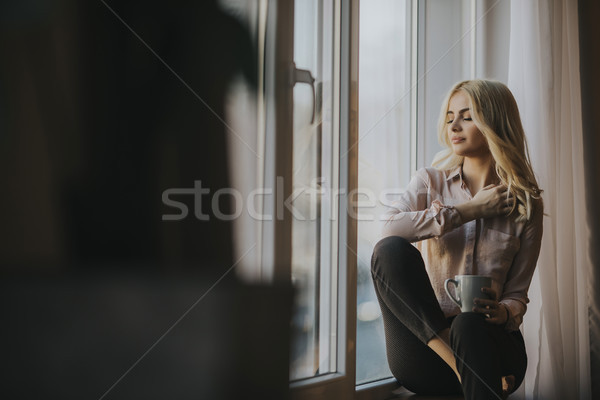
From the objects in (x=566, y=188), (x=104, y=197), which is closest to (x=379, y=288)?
(x=104, y=197)

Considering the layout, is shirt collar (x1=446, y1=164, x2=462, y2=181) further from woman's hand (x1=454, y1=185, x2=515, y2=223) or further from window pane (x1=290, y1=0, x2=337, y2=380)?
window pane (x1=290, y1=0, x2=337, y2=380)

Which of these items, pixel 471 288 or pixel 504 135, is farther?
pixel 504 135

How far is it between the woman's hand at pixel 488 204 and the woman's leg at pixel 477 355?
0.21 m

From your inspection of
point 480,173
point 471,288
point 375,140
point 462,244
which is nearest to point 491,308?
point 471,288

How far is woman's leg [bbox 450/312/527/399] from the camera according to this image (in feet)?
3.23

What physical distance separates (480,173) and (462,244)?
0.17 metres

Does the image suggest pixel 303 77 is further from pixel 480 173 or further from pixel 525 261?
pixel 525 261

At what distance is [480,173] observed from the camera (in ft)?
4.08

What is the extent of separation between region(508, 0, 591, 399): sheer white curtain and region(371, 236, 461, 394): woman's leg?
41cm

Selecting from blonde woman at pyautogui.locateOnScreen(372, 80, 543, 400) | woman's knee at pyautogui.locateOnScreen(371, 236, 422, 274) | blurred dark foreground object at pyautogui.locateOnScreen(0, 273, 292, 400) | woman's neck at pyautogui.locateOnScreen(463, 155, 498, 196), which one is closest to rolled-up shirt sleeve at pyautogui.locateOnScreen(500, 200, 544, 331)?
blonde woman at pyautogui.locateOnScreen(372, 80, 543, 400)

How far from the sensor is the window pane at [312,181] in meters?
0.98

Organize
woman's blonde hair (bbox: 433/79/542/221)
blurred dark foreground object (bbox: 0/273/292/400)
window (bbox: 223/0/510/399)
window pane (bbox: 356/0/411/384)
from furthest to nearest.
Answer: window pane (bbox: 356/0/411/384) → woman's blonde hair (bbox: 433/79/542/221) → window (bbox: 223/0/510/399) → blurred dark foreground object (bbox: 0/273/292/400)

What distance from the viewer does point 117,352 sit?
30.1 inches

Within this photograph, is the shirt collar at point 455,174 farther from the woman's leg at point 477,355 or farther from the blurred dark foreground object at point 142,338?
the blurred dark foreground object at point 142,338
